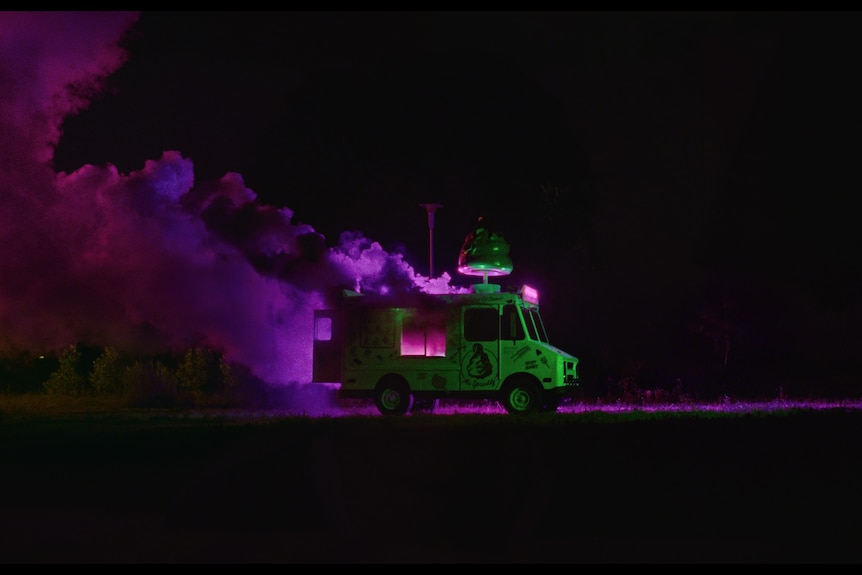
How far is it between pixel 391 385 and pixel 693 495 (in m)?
11.7

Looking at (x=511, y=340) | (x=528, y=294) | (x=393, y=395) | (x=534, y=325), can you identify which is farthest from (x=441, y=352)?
(x=528, y=294)

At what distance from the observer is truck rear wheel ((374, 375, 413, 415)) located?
19.9 meters

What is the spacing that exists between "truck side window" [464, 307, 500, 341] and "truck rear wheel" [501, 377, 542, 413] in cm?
102

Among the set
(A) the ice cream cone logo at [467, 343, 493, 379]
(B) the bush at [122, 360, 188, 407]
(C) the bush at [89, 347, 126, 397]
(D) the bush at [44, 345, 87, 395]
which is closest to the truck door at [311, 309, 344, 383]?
(A) the ice cream cone logo at [467, 343, 493, 379]

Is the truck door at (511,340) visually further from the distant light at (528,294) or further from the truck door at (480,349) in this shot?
the distant light at (528,294)

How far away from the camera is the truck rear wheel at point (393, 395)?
19891mm

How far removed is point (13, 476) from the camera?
33.4ft

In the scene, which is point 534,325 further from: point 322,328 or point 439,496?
point 439,496

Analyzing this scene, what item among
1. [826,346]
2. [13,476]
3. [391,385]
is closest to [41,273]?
[391,385]

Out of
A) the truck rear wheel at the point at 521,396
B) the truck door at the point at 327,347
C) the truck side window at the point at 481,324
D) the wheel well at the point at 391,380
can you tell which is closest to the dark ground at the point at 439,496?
the truck rear wheel at the point at 521,396

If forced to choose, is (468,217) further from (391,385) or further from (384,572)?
(384,572)

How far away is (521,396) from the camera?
765 inches

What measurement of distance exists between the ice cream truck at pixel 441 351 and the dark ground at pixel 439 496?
16.7ft

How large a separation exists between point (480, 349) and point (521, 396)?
127 cm
